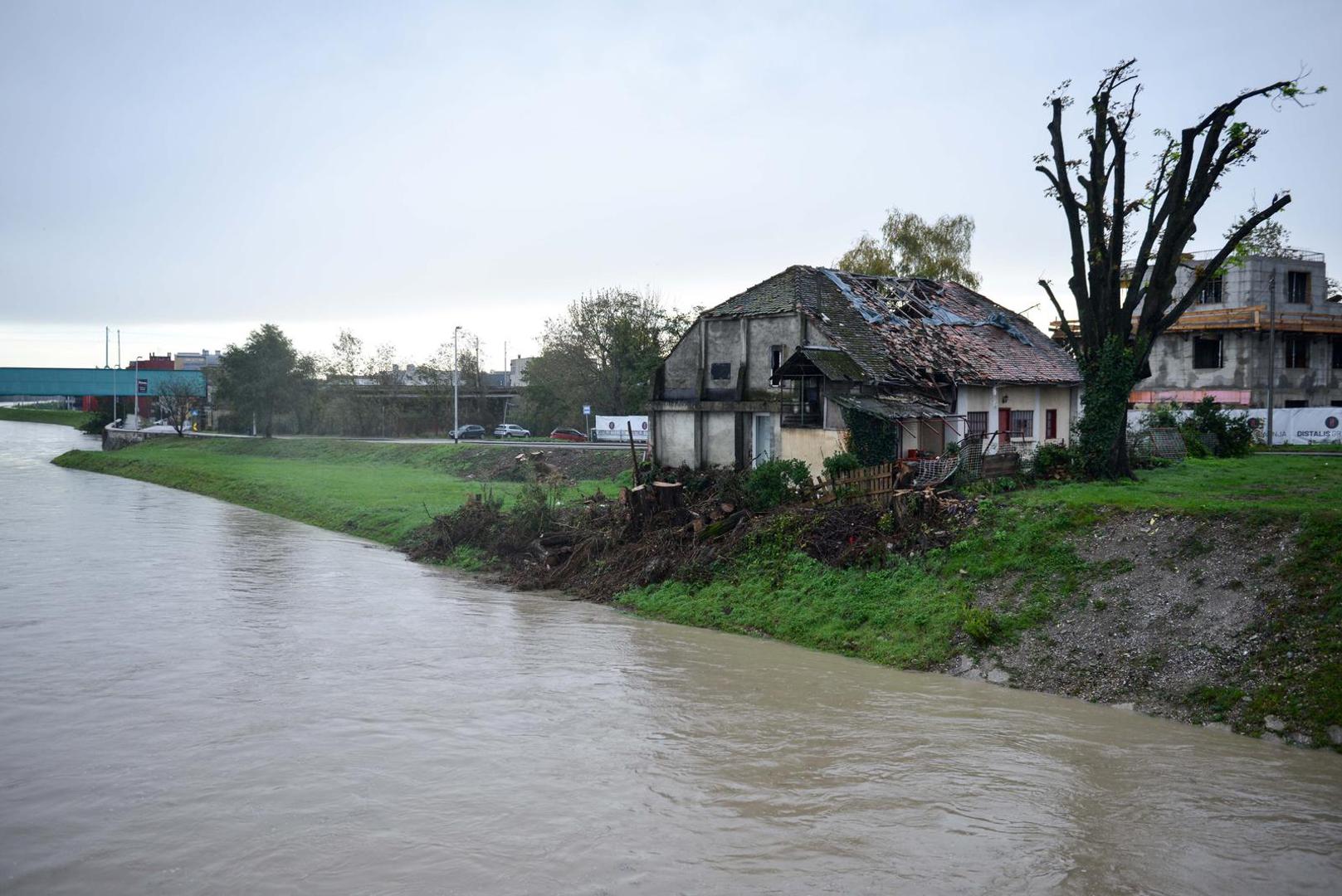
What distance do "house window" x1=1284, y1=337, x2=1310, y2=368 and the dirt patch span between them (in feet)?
141

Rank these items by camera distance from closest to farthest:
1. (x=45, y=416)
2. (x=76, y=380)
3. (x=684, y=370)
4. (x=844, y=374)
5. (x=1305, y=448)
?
(x=844, y=374)
(x=684, y=370)
(x=1305, y=448)
(x=76, y=380)
(x=45, y=416)

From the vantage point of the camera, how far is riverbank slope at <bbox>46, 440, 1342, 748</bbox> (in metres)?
14.8

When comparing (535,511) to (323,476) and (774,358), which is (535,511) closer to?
(774,358)

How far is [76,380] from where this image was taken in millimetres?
103375

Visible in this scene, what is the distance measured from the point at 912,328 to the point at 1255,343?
104 feet

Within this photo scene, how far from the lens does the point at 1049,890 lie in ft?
31.7

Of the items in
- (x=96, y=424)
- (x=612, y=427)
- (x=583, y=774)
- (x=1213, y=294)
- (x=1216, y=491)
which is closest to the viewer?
(x=583, y=774)

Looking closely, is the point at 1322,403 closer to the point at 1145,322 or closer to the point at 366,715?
the point at 1145,322

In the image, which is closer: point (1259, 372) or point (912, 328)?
point (912, 328)

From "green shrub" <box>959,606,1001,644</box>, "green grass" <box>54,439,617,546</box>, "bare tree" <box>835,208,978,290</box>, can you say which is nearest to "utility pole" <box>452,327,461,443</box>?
"green grass" <box>54,439,617,546</box>

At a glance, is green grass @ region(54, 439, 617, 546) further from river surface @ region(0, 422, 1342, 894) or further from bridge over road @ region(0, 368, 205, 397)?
bridge over road @ region(0, 368, 205, 397)

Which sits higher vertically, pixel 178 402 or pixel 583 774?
pixel 178 402

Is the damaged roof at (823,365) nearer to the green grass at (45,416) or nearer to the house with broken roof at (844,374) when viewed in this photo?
the house with broken roof at (844,374)

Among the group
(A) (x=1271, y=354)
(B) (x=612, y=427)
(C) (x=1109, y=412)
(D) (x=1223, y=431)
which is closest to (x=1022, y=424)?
(C) (x=1109, y=412)
